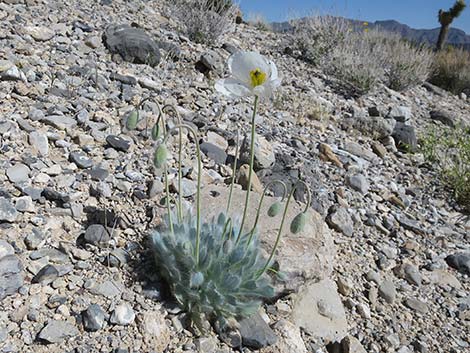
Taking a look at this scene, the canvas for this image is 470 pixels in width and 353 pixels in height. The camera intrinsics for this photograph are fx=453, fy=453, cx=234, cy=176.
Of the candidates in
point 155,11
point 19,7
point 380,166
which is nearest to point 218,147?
point 380,166

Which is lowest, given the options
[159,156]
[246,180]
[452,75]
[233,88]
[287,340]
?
[287,340]

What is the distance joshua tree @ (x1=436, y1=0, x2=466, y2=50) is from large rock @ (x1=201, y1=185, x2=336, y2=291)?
18379 millimetres

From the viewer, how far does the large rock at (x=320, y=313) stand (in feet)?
7.95

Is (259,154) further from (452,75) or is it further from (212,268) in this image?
(452,75)

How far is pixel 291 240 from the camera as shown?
2471 mm

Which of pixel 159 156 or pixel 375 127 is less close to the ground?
pixel 375 127

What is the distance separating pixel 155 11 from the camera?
677cm

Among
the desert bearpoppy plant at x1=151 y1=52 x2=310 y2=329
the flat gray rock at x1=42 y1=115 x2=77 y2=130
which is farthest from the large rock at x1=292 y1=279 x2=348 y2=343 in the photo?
the flat gray rock at x1=42 y1=115 x2=77 y2=130

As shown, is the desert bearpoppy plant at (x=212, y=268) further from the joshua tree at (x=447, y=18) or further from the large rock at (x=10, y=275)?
the joshua tree at (x=447, y=18)

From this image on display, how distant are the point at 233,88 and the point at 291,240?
1.00m

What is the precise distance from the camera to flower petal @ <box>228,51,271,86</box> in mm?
1826

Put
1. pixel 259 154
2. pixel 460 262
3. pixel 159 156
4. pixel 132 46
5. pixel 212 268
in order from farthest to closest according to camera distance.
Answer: pixel 132 46 → pixel 259 154 → pixel 460 262 → pixel 212 268 → pixel 159 156

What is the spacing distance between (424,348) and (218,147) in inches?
77.7

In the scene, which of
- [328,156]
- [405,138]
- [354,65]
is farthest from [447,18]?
[328,156]
